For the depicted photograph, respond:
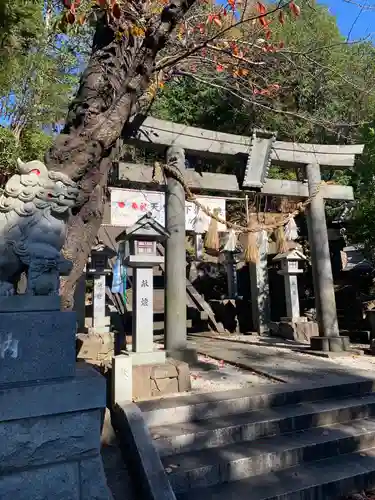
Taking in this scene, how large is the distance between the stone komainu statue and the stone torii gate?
399 cm

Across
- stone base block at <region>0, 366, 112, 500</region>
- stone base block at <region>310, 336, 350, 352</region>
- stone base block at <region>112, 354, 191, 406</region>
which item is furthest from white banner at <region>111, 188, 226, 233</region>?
stone base block at <region>0, 366, 112, 500</region>

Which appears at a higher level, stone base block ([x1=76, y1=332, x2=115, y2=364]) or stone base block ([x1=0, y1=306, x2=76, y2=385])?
stone base block ([x1=0, y1=306, x2=76, y2=385])

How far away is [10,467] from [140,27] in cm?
504

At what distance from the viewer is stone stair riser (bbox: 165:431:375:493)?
328 cm

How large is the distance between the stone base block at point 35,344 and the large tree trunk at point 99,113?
1.86 metres

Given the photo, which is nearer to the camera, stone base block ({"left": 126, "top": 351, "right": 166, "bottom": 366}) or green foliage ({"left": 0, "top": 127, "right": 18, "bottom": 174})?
stone base block ({"left": 126, "top": 351, "right": 166, "bottom": 366})

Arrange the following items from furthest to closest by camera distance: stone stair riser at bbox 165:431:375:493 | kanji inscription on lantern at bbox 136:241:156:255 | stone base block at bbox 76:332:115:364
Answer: stone base block at bbox 76:332:115:364 → kanji inscription on lantern at bbox 136:241:156:255 → stone stair riser at bbox 165:431:375:493

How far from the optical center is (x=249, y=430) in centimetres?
399

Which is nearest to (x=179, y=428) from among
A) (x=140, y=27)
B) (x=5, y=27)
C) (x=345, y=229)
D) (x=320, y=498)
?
(x=320, y=498)

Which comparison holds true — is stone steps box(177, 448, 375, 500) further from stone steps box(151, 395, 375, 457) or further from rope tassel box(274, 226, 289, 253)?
rope tassel box(274, 226, 289, 253)

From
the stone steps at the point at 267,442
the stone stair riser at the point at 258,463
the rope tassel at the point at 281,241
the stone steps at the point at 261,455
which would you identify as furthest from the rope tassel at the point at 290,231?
the stone stair riser at the point at 258,463

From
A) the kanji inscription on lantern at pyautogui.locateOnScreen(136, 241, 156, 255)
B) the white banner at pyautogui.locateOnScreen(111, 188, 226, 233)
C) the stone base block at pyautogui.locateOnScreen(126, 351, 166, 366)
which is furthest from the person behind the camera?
the white banner at pyautogui.locateOnScreen(111, 188, 226, 233)

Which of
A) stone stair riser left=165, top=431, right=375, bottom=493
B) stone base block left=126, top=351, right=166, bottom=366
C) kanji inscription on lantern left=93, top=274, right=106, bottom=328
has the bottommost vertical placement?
stone stair riser left=165, top=431, right=375, bottom=493

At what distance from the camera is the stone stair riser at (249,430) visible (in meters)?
3.71
